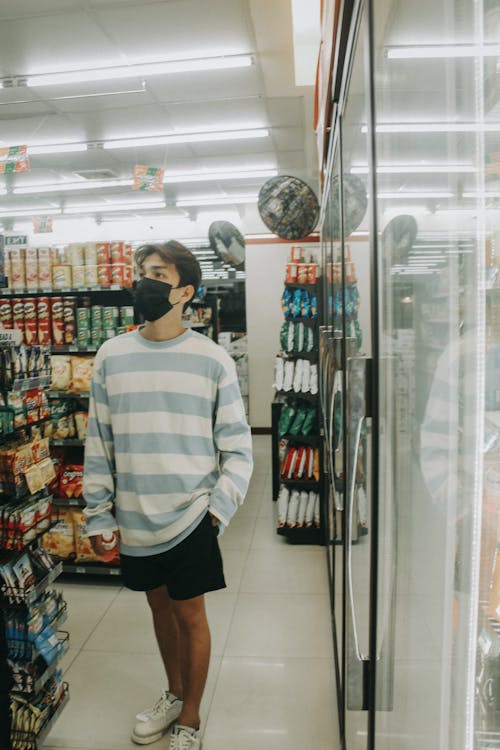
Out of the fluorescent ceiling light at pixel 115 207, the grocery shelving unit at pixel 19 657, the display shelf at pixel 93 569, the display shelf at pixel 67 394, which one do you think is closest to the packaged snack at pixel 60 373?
the display shelf at pixel 67 394

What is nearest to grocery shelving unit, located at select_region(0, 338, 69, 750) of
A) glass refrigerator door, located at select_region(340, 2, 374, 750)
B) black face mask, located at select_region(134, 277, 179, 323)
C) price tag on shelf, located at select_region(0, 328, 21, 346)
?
price tag on shelf, located at select_region(0, 328, 21, 346)

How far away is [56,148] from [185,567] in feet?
21.8

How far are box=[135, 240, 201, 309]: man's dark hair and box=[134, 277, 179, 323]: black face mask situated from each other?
0.10m

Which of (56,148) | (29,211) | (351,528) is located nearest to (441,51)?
(351,528)

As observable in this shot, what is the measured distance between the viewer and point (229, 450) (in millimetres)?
1998

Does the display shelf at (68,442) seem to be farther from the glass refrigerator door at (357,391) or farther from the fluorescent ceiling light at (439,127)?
the fluorescent ceiling light at (439,127)

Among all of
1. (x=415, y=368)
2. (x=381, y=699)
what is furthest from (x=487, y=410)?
(x=381, y=699)

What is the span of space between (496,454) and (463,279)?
0.15 m

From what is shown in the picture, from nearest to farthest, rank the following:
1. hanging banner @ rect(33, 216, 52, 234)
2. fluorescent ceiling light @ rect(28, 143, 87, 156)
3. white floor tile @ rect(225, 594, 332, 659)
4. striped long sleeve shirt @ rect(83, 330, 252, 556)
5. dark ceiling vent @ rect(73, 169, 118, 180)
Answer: striped long sleeve shirt @ rect(83, 330, 252, 556) → white floor tile @ rect(225, 594, 332, 659) → fluorescent ceiling light @ rect(28, 143, 87, 156) → dark ceiling vent @ rect(73, 169, 118, 180) → hanging banner @ rect(33, 216, 52, 234)

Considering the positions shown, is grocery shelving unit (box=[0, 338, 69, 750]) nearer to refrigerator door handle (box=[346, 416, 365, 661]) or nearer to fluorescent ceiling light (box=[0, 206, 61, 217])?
refrigerator door handle (box=[346, 416, 365, 661])

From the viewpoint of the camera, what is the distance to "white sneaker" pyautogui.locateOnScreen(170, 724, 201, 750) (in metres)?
2.04

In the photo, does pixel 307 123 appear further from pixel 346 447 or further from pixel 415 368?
pixel 415 368

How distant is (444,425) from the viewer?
55 centimetres

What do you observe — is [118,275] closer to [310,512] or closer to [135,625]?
[135,625]
